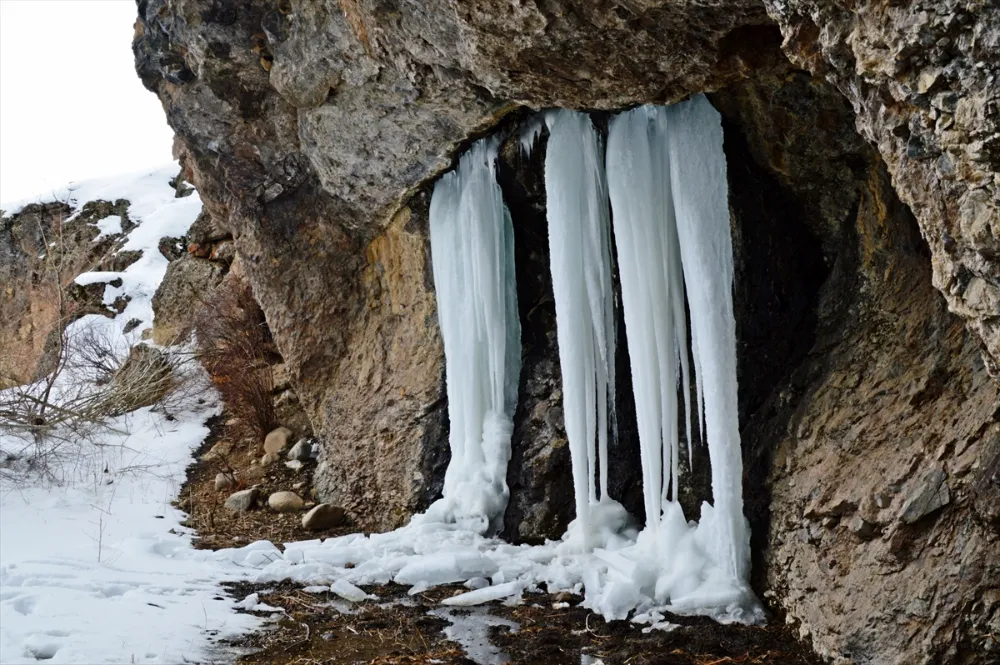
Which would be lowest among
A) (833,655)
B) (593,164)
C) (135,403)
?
(833,655)

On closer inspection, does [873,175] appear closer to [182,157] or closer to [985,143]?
[985,143]

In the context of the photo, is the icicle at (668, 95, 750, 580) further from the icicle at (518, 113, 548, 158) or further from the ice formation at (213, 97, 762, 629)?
the icicle at (518, 113, 548, 158)

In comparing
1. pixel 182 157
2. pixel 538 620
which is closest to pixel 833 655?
pixel 538 620

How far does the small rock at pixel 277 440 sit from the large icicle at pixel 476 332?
341 cm

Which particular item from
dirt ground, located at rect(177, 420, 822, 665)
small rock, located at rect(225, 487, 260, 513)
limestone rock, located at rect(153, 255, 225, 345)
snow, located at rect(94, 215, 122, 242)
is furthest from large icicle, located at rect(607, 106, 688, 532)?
snow, located at rect(94, 215, 122, 242)

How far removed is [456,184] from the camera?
6973 mm

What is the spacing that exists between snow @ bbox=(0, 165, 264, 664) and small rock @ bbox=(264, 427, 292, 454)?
96 centimetres

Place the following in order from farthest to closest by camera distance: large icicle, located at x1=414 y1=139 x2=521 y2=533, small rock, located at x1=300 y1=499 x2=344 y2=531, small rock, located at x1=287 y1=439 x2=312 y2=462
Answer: small rock, located at x1=287 y1=439 x2=312 y2=462, small rock, located at x1=300 y1=499 x2=344 y2=531, large icicle, located at x1=414 y1=139 x2=521 y2=533

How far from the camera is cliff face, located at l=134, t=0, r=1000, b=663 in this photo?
3105mm

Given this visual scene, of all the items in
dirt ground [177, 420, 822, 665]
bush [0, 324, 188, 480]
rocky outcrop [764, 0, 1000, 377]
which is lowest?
dirt ground [177, 420, 822, 665]

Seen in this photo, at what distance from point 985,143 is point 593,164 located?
3.25m

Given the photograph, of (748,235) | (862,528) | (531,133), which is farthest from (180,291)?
(862,528)

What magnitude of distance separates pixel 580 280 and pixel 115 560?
3.47 m

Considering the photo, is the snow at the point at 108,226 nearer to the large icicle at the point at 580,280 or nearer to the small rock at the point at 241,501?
the small rock at the point at 241,501
